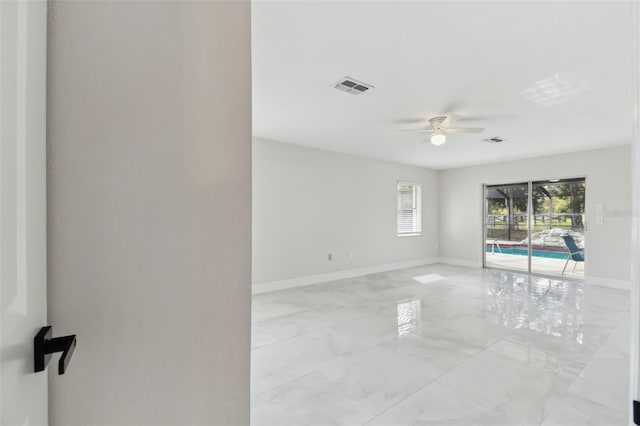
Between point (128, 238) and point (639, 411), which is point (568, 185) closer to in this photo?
point (639, 411)

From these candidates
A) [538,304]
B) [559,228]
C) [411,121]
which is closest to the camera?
[411,121]

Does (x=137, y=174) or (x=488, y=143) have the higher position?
(x=488, y=143)

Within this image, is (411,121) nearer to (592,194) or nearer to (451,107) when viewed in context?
(451,107)

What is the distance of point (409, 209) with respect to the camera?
22.8 ft

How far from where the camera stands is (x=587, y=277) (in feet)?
17.1

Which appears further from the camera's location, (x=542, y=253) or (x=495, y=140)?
(x=542, y=253)

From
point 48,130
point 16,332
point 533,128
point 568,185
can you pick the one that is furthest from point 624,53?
point 568,185

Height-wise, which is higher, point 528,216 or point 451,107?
point 451,107

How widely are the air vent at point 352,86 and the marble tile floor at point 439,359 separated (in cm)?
239

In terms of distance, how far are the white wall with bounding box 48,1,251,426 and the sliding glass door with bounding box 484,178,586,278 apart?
6.74 m

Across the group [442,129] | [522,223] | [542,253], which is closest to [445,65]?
[442,129]

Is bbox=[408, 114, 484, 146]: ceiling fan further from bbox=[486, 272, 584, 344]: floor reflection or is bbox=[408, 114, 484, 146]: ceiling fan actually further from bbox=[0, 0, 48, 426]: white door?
bbox=[0, 0, 48, 426]: white door

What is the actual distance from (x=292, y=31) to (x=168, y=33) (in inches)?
57.9

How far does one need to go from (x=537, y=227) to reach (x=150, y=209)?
23.5 ft
